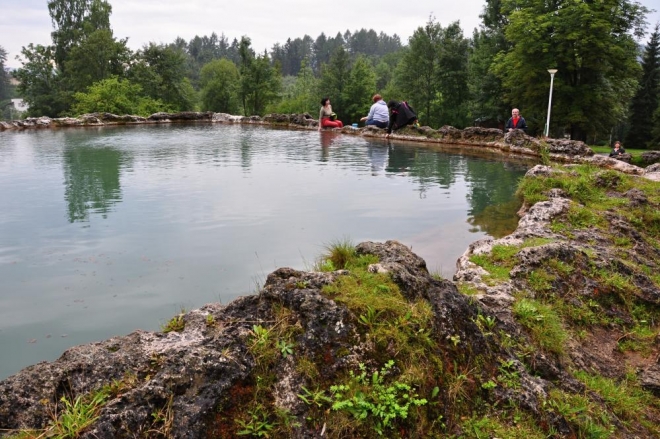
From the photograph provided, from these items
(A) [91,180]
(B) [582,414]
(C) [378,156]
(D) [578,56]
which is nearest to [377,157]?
(C) [378,156]

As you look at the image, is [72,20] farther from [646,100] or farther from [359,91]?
[646,100]

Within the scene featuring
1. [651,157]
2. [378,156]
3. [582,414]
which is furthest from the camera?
[378,156]

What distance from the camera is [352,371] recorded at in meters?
2.79

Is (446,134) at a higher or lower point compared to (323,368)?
higher

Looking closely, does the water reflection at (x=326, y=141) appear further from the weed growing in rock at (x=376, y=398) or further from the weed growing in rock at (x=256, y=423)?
the weed growing in rock at (x=256, y=423)

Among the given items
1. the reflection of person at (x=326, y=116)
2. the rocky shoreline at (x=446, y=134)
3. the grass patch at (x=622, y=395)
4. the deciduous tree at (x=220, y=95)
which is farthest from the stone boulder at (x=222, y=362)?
the deciduous tree at (x=220, y=95)

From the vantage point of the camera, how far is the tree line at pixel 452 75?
22734mm

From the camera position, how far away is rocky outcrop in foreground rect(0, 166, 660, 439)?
2.53 meters

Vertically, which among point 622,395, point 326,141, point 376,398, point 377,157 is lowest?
point 622,395

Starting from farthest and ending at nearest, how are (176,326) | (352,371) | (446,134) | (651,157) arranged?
(446,134) < (651,157) < (176,326) < (352,371)

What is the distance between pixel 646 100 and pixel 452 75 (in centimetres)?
1991

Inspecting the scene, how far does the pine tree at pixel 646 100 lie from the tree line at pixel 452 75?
9 cm

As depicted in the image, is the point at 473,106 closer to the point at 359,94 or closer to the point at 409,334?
the point at 359,94

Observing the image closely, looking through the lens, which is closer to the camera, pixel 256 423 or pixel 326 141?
pixel 256 423
